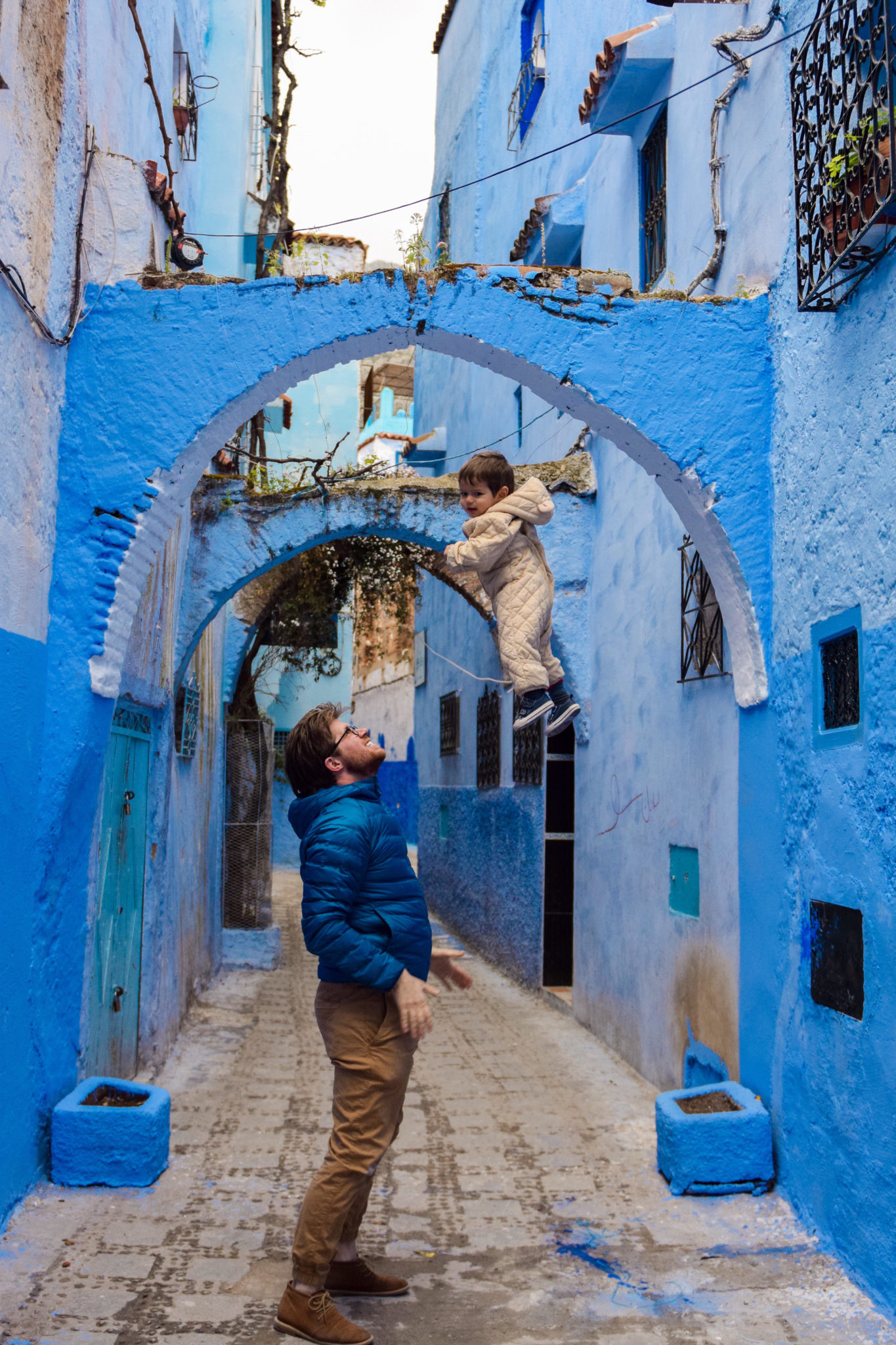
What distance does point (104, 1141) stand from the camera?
429 cm

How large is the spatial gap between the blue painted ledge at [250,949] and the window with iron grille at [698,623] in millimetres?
5955

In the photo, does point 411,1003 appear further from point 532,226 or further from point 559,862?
point 532,226

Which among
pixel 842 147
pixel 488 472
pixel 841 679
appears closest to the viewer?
pixel 842 147

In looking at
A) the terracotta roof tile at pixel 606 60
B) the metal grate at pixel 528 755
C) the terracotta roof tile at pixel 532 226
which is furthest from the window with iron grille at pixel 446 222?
the terracotta roof tile at pixel 606 60

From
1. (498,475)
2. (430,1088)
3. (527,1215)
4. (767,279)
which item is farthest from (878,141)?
(430,1088)

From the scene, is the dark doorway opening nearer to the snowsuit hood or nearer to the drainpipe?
the drainpipe

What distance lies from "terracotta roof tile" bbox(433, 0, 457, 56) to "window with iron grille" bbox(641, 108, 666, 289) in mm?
9427


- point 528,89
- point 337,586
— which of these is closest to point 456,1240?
point 337,586

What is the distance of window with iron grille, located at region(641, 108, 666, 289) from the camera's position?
643 cm

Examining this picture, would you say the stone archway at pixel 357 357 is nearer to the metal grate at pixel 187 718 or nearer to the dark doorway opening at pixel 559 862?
the metal grate at pixel 187 718

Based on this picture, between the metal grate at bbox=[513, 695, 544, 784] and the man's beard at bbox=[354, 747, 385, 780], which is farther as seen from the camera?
the metal grate at bbox=[513, 695, 544, 784]

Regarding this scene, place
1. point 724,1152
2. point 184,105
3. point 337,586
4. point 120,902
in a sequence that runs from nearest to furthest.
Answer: point 724,1152 → point 120,902 → point 184,105 → point 337,586

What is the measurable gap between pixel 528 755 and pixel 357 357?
5190 mm

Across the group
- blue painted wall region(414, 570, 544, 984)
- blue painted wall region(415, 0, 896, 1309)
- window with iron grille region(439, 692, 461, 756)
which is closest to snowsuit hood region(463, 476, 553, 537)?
blue painted wall region(415, 0, 896, 1309)
